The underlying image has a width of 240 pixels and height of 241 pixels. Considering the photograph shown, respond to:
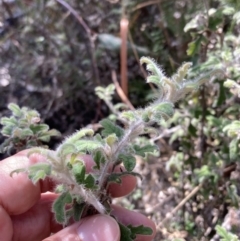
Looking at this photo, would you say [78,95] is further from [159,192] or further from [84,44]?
[159,192]

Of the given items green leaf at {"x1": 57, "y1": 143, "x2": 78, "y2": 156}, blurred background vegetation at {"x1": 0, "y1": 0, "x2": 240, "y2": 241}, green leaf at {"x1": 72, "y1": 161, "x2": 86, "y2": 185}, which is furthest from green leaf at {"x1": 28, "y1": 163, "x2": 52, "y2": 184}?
blurred background vegetation at {"x1": 0, "y1": 0, "x2": 240, "y2": 241}

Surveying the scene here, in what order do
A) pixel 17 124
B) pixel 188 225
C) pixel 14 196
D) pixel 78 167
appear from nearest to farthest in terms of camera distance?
pixel 78 167 → pixel 14 196 → pixel 17 124 → pixel 188 225

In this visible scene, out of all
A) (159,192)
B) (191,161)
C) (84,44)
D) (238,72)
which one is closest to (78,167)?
(238,72)

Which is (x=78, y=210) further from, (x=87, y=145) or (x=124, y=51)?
(x=124, y=51)

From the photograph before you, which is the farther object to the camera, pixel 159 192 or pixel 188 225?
pixel 159 192

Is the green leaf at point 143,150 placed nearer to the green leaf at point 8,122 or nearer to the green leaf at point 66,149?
the green leaf at point 66,149

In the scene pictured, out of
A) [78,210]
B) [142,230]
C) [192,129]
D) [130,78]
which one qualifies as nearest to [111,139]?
[78,210]
